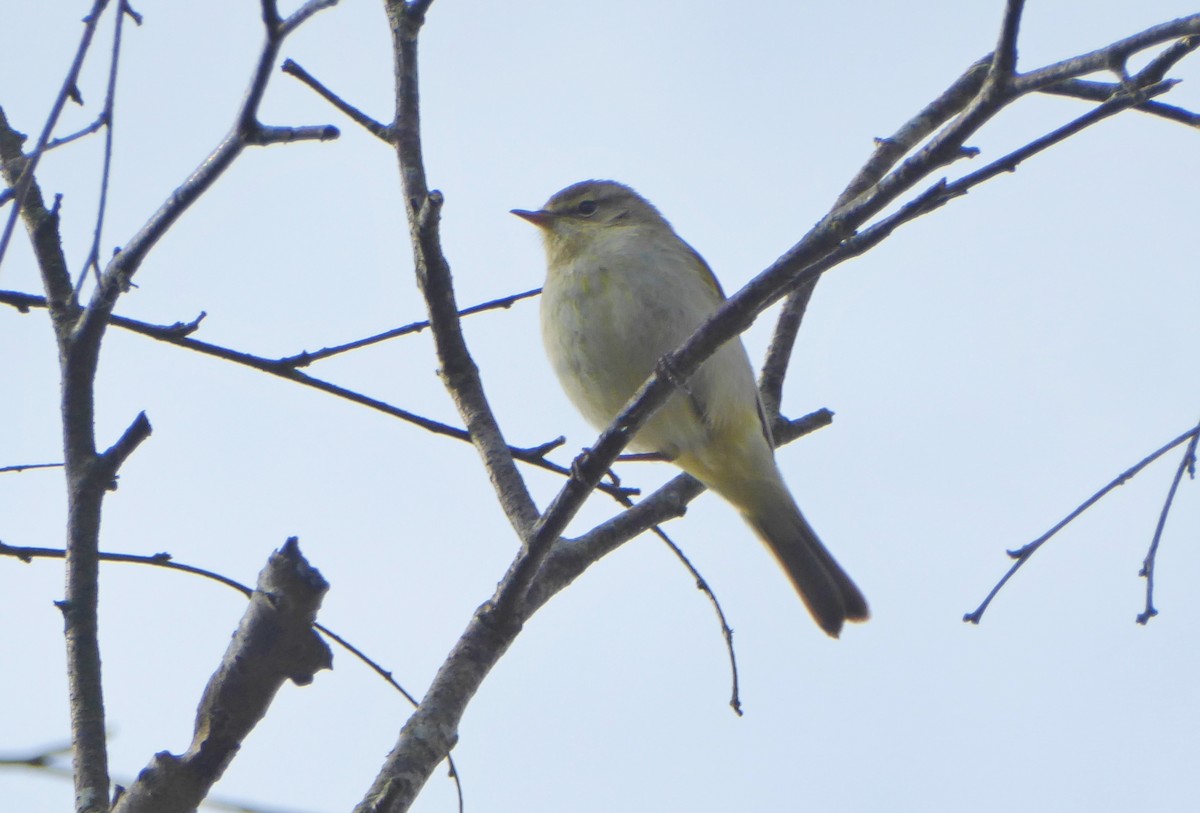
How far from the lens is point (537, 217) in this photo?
6926mm

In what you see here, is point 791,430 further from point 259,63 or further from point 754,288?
point 259,63

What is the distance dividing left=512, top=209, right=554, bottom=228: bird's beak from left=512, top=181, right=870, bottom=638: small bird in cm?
26

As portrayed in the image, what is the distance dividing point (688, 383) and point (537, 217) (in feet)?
6.55

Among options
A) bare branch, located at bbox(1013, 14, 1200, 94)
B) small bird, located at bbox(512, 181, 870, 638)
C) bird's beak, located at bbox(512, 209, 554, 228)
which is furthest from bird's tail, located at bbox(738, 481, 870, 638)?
bare branch, located at bbox(1013, 14, 1200, 94)

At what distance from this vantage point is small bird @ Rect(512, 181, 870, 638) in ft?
18.3

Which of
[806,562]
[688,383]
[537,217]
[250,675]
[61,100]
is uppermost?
[537,217]

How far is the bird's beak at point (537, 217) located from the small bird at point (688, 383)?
26 centimetres

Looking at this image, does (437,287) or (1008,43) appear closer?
(1008,43)

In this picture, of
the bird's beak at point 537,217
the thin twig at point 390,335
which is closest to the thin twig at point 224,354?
the thin twig at point 390,335

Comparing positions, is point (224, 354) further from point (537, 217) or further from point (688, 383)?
point (537, 217)

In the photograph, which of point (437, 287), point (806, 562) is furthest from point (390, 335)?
point (806, 562)

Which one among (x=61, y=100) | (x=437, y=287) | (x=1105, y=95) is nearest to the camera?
(x=61, y=100)

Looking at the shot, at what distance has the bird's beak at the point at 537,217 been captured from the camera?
22.6 feet

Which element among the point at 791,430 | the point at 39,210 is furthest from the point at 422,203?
the point at 791,430
